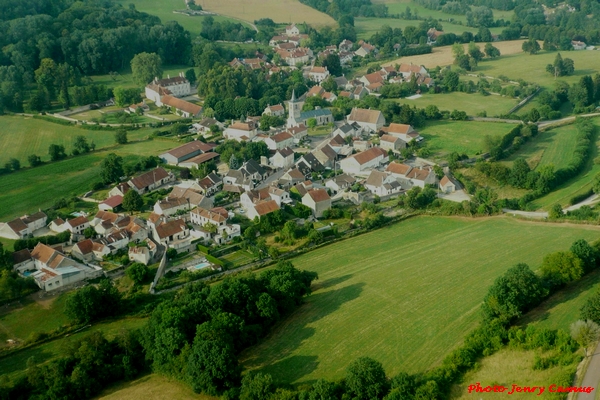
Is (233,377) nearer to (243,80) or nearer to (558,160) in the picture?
(558,160)

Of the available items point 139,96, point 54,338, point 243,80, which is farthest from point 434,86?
point 54,338

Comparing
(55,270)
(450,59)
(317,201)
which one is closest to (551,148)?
(317,201)

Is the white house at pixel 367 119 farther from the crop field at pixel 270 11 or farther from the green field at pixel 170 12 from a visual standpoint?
the crop field at pixel 270 11

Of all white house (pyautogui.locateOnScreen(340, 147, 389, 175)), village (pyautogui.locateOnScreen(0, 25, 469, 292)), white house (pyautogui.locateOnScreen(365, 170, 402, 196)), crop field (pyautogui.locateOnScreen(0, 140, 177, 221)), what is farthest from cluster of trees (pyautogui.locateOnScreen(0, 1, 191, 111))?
white house (pyautogui.locateOnScreen(365, 170, 402, 196))

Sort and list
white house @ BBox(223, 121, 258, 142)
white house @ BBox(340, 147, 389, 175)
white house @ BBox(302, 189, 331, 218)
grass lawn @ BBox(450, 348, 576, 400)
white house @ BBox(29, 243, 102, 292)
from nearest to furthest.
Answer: grass lawn @ BBox(450, 348, 576, 400) → white house @ BBox(29, 243, 102, 292) → white house @ BBox(302, 189, 331, 218) → white house @ BBox(340, 147, 389, 175) → white house @ BBox(223, 121, 258, 142)

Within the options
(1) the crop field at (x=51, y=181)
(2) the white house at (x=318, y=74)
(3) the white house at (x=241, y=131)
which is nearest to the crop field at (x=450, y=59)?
(2) the white house at (x=318, y=74)

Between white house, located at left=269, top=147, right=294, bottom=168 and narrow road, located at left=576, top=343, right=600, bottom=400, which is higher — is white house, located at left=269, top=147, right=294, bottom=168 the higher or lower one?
the higher one

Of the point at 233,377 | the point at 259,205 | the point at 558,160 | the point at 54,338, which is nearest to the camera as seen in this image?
the point at 233,377

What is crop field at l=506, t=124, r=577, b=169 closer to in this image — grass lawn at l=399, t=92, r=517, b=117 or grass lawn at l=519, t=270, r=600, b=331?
grass lawn at l=399, t=92, r=517, b=117
